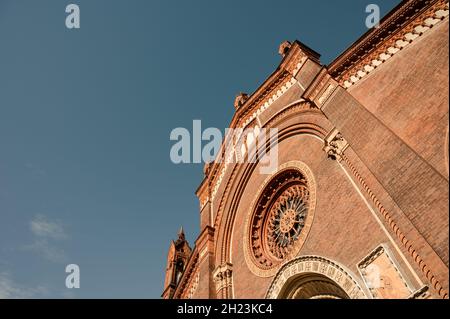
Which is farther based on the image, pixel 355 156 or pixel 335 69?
pixel 335 69

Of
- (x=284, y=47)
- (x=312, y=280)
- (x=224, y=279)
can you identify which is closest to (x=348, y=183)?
(x=312, y=280)

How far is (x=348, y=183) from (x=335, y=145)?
1137 mm

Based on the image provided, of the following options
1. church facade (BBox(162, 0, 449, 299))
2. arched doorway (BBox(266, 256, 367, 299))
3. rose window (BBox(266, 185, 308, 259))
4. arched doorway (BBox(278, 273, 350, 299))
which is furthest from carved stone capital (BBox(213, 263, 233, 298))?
arched doorway (BBox(278, 273, 350, 299))

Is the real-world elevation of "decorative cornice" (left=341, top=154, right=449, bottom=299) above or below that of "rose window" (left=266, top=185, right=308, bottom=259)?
below

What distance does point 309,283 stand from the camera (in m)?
9.71

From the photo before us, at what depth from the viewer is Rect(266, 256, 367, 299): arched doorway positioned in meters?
8.27

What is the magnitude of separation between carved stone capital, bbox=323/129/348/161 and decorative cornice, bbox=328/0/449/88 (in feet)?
4.97

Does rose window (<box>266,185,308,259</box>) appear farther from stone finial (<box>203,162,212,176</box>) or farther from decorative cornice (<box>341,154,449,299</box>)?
stone finial (<box>203,162,212,176</box>)

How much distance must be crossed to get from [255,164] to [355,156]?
5.60 m

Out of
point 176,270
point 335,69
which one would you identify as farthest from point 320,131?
point 176,270

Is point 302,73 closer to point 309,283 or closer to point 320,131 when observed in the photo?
point 320,131

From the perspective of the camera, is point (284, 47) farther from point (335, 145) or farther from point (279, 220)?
point (279, 220)

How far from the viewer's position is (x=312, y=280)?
958 centimetres

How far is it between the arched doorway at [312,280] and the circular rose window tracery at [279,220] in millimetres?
491
